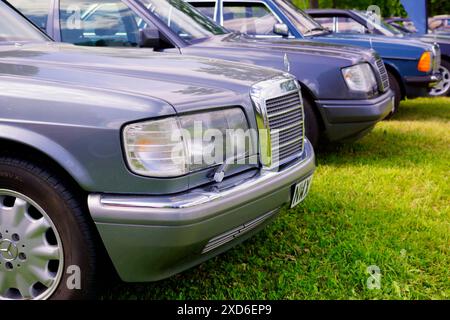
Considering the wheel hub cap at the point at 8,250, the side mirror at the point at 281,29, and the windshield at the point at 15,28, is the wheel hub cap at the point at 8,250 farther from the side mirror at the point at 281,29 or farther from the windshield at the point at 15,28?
the side mirror at the point at 281,29

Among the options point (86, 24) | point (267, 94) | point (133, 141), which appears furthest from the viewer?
point (86, 24)

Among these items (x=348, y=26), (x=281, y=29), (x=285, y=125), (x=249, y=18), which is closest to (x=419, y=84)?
(x=348, y=26)

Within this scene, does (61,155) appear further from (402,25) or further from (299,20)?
(402,25)

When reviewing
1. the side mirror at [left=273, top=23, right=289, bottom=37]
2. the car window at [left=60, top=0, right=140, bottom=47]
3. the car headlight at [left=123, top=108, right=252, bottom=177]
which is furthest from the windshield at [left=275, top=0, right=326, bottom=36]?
the car headlight at [left=123, top=108, right=252, bottom=177]

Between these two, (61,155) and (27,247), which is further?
(27,247)

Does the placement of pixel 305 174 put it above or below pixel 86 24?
below

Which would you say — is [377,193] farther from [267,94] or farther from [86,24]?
[86,24]

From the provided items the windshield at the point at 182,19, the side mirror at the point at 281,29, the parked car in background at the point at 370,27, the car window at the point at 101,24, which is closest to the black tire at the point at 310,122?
the windshield at the point at 182,19

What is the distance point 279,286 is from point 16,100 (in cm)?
166

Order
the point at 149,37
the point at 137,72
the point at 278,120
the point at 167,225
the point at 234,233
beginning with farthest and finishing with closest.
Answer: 1. the point at 149,37
2. the point at 278,120
3. the point at 137,72
4. the point at 234,233
5. the point at 167,225

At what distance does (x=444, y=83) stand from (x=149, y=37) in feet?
23.5

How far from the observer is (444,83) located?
958cm
